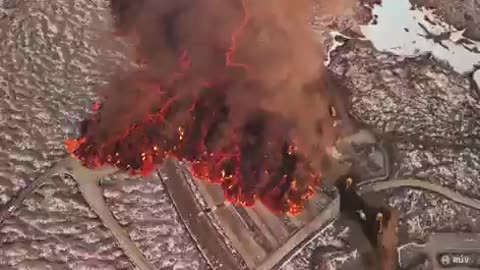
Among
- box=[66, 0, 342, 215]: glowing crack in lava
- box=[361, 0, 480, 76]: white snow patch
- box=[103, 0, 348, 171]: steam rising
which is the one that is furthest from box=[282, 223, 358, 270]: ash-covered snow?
box=[361, 0, 480, 76]: white snow patch

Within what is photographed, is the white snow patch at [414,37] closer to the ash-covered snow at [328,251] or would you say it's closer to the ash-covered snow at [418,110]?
the ash-covered snow at [418,110]

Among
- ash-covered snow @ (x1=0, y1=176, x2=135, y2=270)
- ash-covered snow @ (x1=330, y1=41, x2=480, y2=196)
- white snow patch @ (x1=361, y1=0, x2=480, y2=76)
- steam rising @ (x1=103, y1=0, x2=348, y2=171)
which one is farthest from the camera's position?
white snow patch @ (x1=361, y1=0, x2=480, y2=76)

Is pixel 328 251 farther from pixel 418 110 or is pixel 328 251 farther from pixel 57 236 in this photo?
pixel 57 236

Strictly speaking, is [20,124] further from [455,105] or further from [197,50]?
[455,105]

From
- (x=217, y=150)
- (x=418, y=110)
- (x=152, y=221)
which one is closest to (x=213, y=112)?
(x=217, y=150)

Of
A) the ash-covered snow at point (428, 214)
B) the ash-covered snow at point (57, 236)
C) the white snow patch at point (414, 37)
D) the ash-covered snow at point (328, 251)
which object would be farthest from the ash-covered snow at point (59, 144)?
the white snow patch at point (414, 37)

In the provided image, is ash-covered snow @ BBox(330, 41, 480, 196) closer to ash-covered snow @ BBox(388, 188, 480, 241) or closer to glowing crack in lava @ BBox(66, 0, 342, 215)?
ash-covered snow @ BBox(388, 188, 480, 241)

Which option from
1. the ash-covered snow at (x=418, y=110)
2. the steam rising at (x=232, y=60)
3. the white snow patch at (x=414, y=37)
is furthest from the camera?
the white snow patch at (x=414, y=37)

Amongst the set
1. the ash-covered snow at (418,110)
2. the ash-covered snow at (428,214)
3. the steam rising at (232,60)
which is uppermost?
the steam rising at (232,60)

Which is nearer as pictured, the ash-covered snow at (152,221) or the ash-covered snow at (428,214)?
the ash-covered snow at (152,221)
